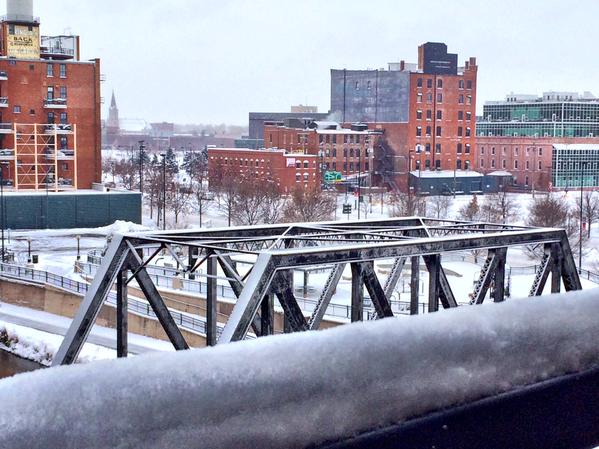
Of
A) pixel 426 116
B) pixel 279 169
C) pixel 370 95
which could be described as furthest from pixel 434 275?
pixel 370 95

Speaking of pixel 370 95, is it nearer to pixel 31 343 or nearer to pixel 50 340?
pixel 50 340

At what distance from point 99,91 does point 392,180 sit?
37390 mm

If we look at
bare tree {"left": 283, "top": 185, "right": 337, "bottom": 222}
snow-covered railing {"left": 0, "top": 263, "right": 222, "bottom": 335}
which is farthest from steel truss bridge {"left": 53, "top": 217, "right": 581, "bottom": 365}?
bare tree {"left": 283, "top": 185, "right": 337, "bottom": 222}

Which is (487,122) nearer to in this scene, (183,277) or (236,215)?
(236,215)

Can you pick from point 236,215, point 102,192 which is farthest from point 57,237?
point 236,215

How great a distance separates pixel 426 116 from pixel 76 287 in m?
64.5

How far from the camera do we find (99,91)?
75375mm

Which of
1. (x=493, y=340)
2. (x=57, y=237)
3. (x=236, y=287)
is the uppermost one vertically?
(x=493, y=340)

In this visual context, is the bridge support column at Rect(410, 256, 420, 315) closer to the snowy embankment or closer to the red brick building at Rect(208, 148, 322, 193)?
the snowy embankment

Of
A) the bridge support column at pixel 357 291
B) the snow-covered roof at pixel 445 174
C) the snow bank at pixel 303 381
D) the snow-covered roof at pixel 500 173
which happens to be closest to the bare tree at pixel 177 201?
the snow-covered roof at pixel 445 174

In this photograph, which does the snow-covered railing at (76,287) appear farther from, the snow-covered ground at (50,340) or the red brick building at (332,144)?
the red brick building at (332,144)

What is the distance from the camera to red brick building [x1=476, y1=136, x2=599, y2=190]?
101938mm

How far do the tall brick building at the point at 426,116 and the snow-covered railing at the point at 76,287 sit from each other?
5762cm

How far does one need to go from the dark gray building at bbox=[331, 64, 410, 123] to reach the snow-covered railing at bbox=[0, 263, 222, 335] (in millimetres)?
61198
